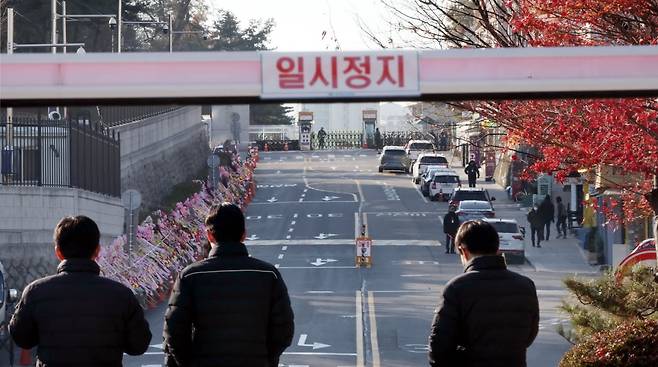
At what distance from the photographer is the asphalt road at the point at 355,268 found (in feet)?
84.3

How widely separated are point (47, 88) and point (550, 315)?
937 inches

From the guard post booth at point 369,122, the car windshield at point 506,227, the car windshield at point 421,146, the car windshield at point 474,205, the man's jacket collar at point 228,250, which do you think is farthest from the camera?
the guard post booth at point 369,122

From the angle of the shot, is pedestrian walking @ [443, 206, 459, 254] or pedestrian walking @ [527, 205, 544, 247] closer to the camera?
pedestrian walking @ [443, 206, 459, 254]

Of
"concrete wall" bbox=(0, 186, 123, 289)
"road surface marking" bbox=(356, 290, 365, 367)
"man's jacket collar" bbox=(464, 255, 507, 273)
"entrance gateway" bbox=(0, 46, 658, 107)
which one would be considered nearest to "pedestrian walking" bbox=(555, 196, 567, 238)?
"road surface marking" bbox=(356, 290, 365, 367)

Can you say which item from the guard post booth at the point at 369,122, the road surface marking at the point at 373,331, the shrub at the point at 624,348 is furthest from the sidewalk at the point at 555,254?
the guard post booth at the point at 369,122

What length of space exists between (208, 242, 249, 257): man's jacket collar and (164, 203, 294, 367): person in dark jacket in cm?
4

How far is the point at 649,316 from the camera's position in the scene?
1330 centimetres

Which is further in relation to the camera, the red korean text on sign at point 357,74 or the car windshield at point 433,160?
the car windshield at point 433,160

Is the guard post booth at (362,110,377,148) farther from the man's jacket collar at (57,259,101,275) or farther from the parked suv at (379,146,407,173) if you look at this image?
the man's jacket collar at (57,259,101,275)

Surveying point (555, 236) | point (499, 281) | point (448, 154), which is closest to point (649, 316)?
point (499, 281)

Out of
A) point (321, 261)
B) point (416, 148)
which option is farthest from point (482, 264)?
point (416, 148)

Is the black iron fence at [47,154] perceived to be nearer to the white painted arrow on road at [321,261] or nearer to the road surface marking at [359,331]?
the road surface marking at [359,331]

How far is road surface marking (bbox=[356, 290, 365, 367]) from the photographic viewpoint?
24.0 m

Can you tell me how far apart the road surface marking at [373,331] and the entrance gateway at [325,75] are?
16361mm
